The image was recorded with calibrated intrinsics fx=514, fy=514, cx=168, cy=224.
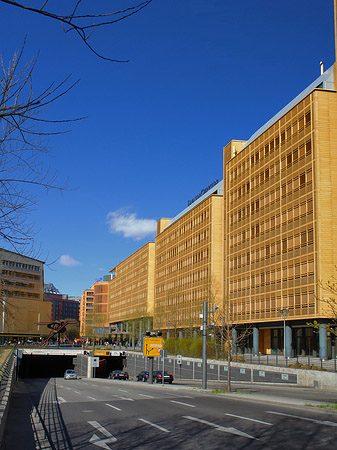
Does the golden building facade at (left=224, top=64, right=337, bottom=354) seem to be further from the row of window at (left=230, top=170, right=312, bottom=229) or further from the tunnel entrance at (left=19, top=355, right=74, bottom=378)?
the tunnel entrance at (left=19, top=355, right=74, bottom=378)

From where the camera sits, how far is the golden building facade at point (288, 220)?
179 feet

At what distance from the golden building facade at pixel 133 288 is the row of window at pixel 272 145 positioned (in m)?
54.8

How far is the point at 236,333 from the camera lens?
73.2m

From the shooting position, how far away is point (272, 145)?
219 ft

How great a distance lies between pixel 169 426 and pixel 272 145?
55.5 m

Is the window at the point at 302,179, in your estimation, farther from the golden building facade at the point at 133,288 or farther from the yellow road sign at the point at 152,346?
the golden building facade at the point at 133,288

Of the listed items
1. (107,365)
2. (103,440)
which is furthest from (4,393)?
(107,365)

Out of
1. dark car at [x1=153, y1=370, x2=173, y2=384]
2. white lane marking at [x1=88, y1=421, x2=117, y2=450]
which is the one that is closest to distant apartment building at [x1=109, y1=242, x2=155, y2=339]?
dark car at [x1=153, y1=370, x2=173, y2=384]

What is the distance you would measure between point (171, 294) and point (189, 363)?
4290 cm

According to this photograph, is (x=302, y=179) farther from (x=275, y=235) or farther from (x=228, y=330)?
(x=228, y=330)

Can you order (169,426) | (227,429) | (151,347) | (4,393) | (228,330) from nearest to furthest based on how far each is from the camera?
(227,429) < (169,426) < (4,393) < (228,330) < (151,347)

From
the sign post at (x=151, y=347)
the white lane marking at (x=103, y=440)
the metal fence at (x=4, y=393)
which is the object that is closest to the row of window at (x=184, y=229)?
the sign post at (x=151, y=347)

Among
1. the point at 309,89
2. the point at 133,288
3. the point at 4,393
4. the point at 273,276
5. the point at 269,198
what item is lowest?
the point at 4,393

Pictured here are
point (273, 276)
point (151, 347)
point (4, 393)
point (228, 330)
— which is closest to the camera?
point (4, 393)
